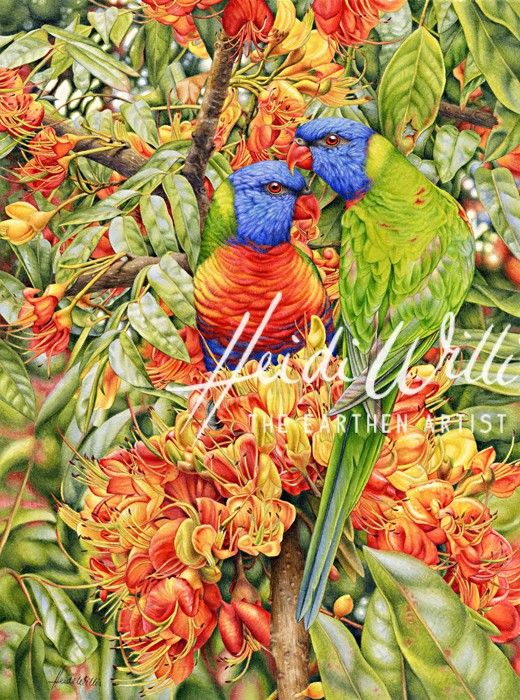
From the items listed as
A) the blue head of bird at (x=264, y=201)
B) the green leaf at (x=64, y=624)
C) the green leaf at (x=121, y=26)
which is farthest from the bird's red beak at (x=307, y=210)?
the green leaf at (x=64, y=624)

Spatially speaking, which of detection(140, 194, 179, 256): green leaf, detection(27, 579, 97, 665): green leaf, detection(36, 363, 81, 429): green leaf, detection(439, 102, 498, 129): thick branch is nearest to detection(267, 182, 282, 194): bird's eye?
detection(140, 194, 179, 256): green leaf

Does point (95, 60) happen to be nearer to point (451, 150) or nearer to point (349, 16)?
point (349, 16)

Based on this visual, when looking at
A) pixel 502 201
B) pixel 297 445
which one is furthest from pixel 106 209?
pixel 502 201

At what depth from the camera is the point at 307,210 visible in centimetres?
92

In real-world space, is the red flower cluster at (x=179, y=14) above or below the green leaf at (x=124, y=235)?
above

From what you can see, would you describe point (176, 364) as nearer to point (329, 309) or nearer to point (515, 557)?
point (329, 309)

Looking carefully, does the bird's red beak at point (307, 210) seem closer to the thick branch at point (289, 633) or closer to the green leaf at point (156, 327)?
the green leaf at point (156, 327)

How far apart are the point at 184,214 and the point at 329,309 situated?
23cm

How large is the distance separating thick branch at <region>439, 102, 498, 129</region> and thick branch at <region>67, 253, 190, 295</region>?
0.40 metres

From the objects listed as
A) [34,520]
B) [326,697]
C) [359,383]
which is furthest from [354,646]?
[34,520]

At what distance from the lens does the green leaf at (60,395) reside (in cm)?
95

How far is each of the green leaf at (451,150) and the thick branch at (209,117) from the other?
0.29m

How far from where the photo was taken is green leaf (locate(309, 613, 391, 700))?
90 centimetres

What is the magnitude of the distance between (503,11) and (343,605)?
2.62 ft
